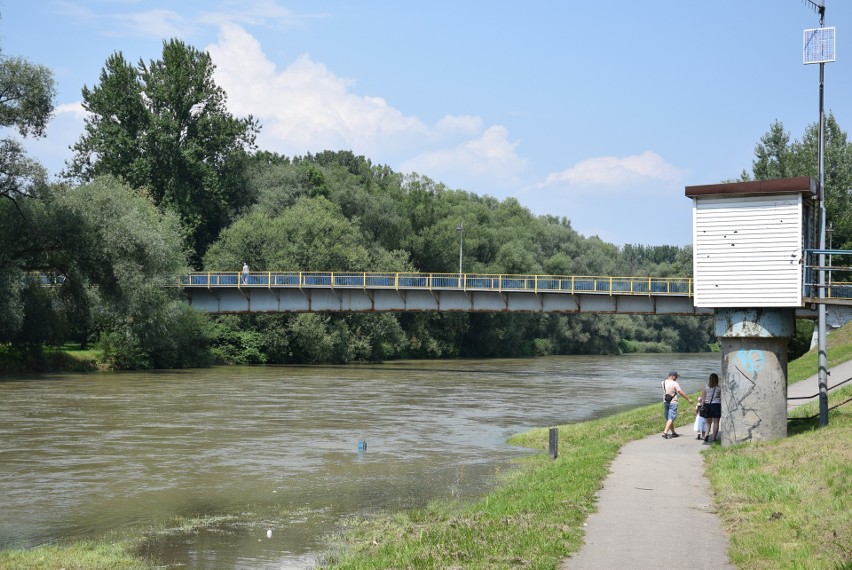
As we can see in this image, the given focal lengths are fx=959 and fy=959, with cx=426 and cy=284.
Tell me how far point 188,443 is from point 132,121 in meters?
67.5

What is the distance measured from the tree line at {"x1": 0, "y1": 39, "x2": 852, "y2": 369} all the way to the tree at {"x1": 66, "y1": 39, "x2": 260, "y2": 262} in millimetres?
167

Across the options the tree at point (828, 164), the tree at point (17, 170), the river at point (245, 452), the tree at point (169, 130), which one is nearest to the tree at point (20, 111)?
the tree at point (17, 170)

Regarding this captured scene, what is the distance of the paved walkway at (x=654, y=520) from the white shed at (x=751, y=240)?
407cm

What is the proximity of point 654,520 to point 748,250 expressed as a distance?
33.5 ft

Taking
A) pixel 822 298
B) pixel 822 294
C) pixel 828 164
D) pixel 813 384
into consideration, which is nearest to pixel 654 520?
pixel 822 298

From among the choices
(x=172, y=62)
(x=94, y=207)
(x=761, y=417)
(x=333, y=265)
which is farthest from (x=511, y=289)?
(x=761, y=417)

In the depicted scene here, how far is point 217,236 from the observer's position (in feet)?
327

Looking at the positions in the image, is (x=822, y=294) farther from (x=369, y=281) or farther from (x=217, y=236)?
(x=217, y=236)

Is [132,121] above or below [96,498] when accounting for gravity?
above

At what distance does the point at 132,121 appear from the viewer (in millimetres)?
90938

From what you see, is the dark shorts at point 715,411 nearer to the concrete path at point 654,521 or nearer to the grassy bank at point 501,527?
the concrete path at point 654,521

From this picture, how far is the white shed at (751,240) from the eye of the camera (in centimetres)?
2217

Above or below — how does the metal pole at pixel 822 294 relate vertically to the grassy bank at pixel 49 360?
above

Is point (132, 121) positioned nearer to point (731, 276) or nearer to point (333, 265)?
point (333, 265)
